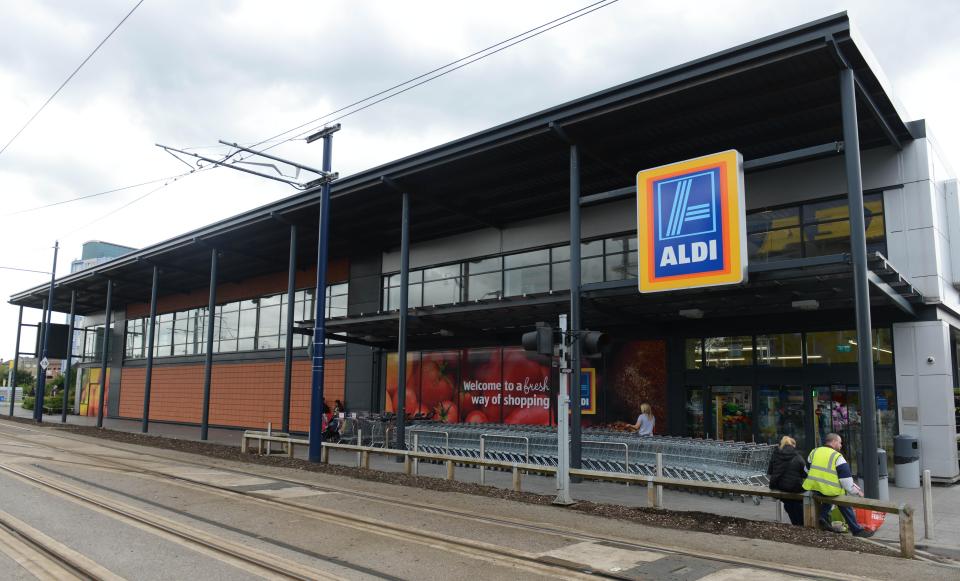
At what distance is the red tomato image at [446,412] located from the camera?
24531 millimetres

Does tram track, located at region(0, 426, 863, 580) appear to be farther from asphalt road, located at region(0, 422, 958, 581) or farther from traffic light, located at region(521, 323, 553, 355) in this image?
traffic light, located at region(521, 323, 553, 355)

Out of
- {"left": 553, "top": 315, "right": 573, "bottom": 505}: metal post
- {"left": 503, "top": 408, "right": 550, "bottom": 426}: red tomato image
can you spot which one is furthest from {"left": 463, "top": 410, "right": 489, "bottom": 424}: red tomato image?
Result: {"left": 553, "top": 315, "right": 573, "bottom": 505}: metal post

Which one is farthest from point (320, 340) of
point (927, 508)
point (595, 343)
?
point (927, 508)

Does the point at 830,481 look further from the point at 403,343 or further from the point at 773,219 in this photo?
the point at 403,343

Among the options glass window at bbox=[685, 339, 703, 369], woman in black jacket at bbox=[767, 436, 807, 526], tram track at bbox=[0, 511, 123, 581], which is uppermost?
glass window at bbox=[685, 339, 703, 369]

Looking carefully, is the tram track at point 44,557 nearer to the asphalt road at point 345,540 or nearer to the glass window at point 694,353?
the asphalt road at point 345,540

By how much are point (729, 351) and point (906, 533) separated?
9.93 metres

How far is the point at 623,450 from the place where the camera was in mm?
15055

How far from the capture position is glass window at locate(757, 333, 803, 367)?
55.6 ft

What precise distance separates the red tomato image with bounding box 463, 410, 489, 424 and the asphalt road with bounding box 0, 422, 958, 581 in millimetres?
10421

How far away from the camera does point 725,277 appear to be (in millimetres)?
13055

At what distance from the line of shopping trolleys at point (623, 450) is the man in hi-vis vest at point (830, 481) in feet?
11.0

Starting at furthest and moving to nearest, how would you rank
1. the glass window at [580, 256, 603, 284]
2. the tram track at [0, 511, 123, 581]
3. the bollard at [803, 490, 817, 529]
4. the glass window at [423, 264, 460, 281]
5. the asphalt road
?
the glass window at [423, 264, 460, 281]
the glass window at [580, 256, 603, 284]
the bollard at [803, 490, 817, 529]
the asphalt road
the tram track at [0, 511, 123, 581]

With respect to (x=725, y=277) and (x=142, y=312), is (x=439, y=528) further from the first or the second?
(x=142, y=312)
